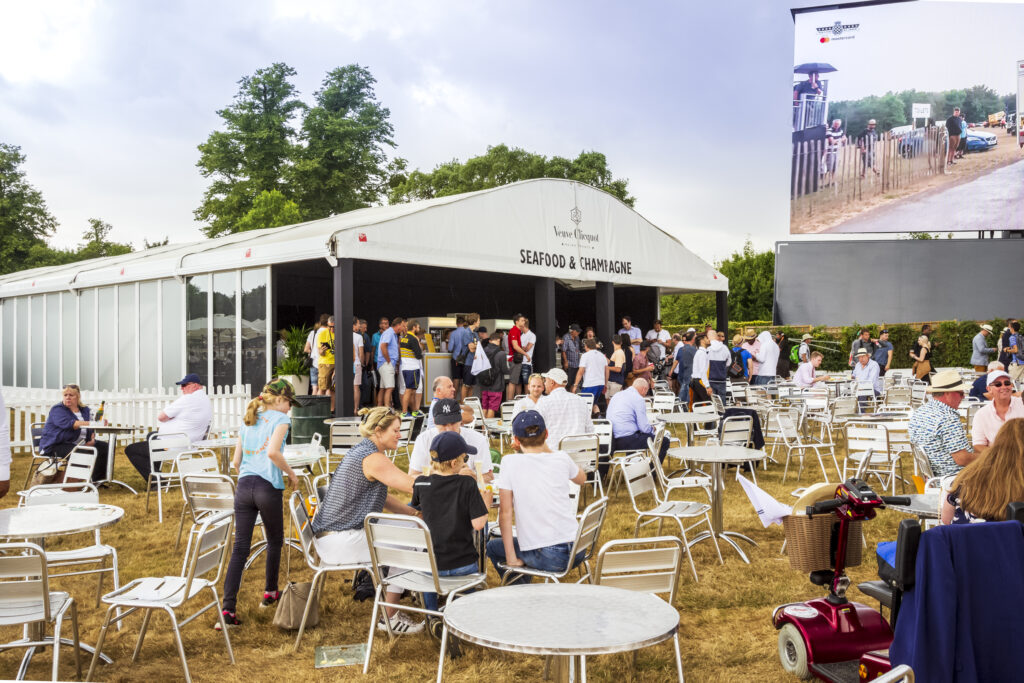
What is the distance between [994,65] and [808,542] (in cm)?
3518

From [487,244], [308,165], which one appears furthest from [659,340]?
[308,165]

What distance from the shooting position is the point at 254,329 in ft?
42.7

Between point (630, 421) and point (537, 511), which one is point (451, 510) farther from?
point (630, 421)

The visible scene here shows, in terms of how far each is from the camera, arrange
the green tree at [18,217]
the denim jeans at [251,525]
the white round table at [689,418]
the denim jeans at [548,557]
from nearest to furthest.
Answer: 1. the denim jeans at [548,557]
2. the denim jeans at [251,525]
3. the white round table at [689,418]
4. the green tree at [18,217]

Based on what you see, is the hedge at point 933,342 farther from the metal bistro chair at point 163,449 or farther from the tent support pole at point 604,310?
the metal bistro chair at point 163,449

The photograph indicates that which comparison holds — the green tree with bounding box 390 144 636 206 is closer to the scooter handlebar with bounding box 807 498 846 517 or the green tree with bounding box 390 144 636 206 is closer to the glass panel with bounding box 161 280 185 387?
the glass panel with bounding box 161 280 185 387

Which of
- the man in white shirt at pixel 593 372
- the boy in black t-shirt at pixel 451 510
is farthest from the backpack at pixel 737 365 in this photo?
the boy in black t-shirt at pixel 451 510

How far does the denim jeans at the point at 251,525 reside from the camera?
453 cm

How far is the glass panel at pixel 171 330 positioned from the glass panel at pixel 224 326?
0.99m

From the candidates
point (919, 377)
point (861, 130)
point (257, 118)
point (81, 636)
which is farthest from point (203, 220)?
point (81, 636)

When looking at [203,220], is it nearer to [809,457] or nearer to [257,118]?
[257,118]

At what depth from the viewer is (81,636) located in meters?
4.30

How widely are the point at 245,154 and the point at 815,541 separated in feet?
124

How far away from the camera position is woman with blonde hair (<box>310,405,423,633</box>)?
167 inches
